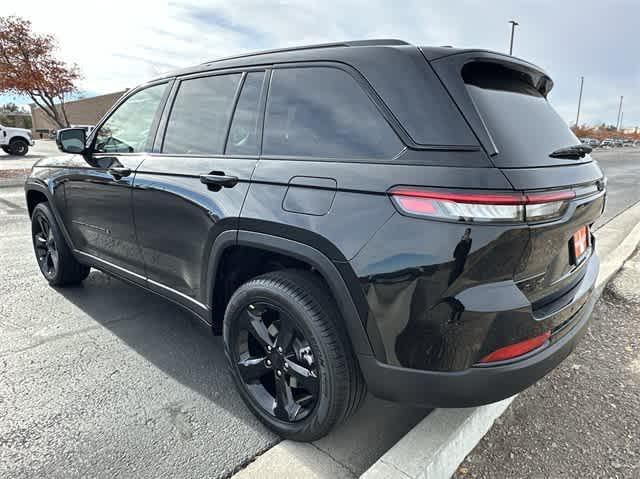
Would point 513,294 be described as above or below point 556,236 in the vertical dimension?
below

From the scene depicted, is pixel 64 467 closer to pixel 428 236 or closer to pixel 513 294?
pixel 428 236

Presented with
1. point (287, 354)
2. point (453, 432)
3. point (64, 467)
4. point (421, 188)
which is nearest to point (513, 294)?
point (421, 188)

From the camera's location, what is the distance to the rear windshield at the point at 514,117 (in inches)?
66.2

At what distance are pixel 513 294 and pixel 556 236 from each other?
323mm

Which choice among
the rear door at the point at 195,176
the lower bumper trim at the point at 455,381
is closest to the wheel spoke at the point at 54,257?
the rear door at the point at 195,176

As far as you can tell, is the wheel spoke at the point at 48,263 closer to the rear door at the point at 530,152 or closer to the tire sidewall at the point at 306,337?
the tire sidewall at the point at 306,337

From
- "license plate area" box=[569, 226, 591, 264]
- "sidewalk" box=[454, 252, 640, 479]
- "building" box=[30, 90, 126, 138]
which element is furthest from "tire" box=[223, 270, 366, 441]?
"building" box=[30, 90, 126, 138]

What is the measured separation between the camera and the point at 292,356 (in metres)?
2.12

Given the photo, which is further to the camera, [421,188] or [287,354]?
[287,354]

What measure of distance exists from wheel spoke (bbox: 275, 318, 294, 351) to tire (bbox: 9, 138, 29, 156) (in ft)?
75.5

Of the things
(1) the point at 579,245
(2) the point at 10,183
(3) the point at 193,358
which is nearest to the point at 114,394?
(3) the point at 193,358

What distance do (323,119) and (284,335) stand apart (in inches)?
40.2

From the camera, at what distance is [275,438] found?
7.34 ft

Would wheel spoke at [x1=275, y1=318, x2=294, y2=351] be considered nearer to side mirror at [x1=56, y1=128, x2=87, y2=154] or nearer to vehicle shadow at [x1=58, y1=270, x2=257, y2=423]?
vehicle shadow at [x1=58, y1=270, x2=257, y2=423]
